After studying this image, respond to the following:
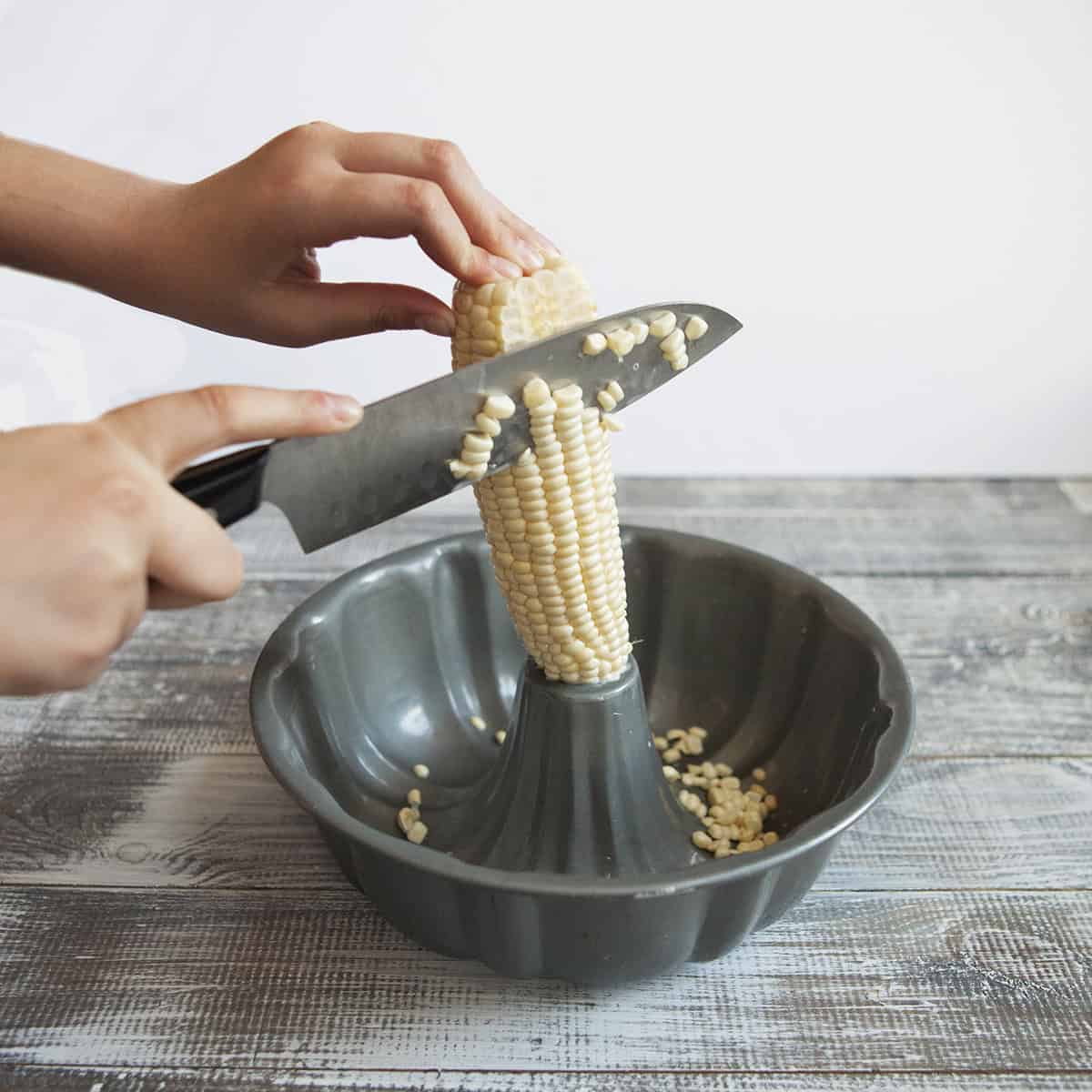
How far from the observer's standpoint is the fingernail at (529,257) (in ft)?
2.46

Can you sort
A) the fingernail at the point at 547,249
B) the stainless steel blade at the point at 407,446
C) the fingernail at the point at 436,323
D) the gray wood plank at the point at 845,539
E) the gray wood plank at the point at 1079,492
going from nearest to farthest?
the stainless steel blade at the point at 407,446
the fingernail at the point at 547,249
the fingernail at the point at 436,323
the gray wood plank at the point at 845,539
the gray wood plank at the point at 1079,492

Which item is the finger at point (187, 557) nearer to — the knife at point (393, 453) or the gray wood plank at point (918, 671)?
the knife at point (393, 453)

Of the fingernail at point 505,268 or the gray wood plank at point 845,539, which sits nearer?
the fingernail at point 505,268

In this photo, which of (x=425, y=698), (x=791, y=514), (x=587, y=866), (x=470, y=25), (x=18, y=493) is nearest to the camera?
(x=18, y=493)

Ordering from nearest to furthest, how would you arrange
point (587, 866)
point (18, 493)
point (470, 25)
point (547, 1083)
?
1. point (18, 493)
2. point (547, 1083)
3. point (587, 866)
4. point (470, 25)

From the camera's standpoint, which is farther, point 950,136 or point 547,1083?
point 950,136

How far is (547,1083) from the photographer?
0.71 m

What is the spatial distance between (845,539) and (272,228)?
31.9 inches

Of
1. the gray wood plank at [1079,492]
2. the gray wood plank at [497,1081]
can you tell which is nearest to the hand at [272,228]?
the gray wood plank at [497,1081]

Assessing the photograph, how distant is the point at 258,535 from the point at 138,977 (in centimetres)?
67

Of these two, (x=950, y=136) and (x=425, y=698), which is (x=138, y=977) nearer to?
(x=425, y=698)

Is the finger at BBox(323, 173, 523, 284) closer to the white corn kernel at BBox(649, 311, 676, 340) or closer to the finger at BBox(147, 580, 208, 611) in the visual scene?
the white corn kernel at BBox(649, 311, 676, 340)

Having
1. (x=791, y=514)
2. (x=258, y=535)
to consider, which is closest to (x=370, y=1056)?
(x=258, y=535)

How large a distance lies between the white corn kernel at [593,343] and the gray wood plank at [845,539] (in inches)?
25.0
